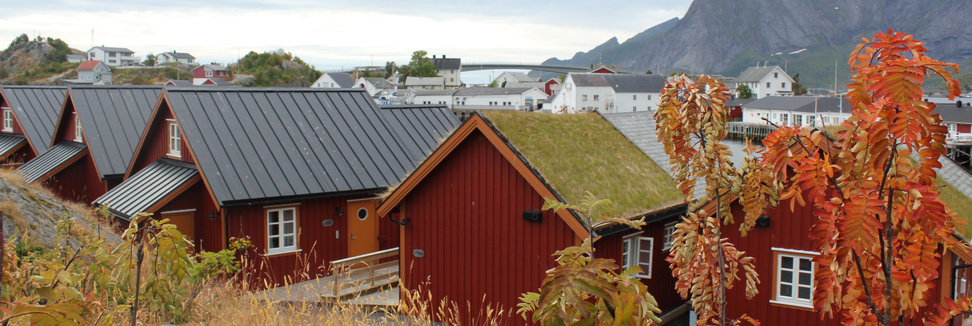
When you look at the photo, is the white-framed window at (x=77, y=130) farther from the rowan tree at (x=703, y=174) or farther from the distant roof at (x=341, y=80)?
the distant roof at (x=341, y=80)

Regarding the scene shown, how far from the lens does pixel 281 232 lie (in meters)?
17.1

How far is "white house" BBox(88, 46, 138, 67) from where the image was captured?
490 ft

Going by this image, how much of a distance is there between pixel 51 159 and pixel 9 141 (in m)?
5.79

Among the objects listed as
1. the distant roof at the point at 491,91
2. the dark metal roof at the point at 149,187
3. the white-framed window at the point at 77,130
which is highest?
the distant roof at the point at 491,91

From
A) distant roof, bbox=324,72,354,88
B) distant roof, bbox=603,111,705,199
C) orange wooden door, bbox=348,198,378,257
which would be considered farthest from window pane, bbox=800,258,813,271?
distant roof, bbox=324,72,354,88

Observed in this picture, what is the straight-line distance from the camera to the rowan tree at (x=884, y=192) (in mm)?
3152

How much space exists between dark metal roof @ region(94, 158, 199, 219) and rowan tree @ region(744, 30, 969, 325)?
16.2m

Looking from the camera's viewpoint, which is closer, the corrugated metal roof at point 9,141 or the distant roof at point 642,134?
the distant roof at point 642,134

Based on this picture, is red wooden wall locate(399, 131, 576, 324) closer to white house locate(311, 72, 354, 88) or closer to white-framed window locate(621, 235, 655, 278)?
white-framed window locate(621, 235, 655, 278)

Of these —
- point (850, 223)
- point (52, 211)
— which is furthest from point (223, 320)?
point (52, 211)

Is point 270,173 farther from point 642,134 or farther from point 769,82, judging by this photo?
point 769,82

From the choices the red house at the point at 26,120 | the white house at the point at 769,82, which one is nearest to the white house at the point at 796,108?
the white house at the point at 769,82

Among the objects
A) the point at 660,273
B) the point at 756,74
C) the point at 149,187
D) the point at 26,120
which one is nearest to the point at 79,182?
the point at 26,120

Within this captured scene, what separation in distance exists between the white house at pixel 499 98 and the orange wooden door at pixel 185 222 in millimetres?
85165
